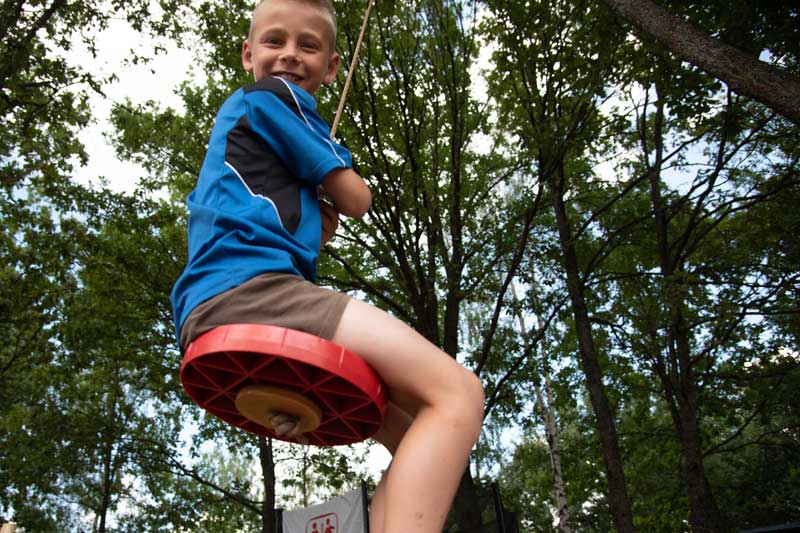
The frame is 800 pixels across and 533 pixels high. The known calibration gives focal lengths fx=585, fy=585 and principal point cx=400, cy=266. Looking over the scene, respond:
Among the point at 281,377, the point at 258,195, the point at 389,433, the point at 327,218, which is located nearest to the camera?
the point at 281,377

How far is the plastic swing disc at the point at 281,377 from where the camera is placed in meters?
1.17

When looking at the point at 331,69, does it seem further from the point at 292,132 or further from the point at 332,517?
the point at 332,517

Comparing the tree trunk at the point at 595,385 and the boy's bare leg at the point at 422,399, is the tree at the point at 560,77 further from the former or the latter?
the boy's bare leg at the point at 422,399

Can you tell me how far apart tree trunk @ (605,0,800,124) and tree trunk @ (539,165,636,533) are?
3.61 metres

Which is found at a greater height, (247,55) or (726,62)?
(726,62)

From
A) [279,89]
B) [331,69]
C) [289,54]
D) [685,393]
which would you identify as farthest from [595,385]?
[279,89]

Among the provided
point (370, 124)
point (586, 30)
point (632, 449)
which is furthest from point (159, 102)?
point (632, 449)

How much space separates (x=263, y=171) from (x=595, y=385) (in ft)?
33.5

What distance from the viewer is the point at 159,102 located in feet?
37.6

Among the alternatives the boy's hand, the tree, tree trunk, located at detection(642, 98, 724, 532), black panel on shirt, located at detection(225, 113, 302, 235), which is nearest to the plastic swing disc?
black panel on shirt, located at detection(225, 113, 302, 235)

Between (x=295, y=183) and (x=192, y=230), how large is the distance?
0.96 feet

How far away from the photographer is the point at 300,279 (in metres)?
1.34

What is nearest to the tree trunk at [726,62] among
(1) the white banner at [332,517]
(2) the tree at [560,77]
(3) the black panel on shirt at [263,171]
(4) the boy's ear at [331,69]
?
(2) the tree at [560,77]

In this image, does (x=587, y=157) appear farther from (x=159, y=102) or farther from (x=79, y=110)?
(x=79, y=110)
